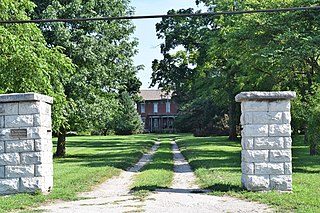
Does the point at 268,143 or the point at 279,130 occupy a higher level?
the point at 279,130

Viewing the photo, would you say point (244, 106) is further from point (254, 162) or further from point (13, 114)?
point (13, 114)

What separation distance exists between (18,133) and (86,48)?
1277cm

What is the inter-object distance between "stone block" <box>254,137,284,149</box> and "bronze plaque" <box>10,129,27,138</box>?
4962 mm

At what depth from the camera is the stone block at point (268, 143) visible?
1057 centimetres

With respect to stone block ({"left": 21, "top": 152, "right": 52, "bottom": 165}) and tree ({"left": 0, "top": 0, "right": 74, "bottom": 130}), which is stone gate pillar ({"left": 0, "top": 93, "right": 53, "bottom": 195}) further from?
tree ({"left": 0, "top": 0, "right": 74, "bottom": 130})

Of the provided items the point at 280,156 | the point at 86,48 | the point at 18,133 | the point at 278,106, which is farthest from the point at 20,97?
the point at 86,48

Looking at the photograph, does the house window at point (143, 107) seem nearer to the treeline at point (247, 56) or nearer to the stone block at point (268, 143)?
the treeline at point (247, 56)

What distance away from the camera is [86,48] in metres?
22.8

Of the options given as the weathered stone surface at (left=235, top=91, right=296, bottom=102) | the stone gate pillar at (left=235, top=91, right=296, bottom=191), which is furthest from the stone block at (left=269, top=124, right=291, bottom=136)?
the weathered stone surface at (left=235, top=91, right=296, bottom=102)

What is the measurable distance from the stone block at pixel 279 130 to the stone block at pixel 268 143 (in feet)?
0.35

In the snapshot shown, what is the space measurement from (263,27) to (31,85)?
10.1 m

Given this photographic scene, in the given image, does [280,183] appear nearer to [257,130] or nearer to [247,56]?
[257,130]

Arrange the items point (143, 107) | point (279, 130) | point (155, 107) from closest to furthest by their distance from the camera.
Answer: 1. point (279, 130)
2. point (155, 107)
3. point (143, 107)

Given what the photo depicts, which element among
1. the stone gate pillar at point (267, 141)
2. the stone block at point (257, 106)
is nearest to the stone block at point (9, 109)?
the stone gate pillar at point (267, 141)
